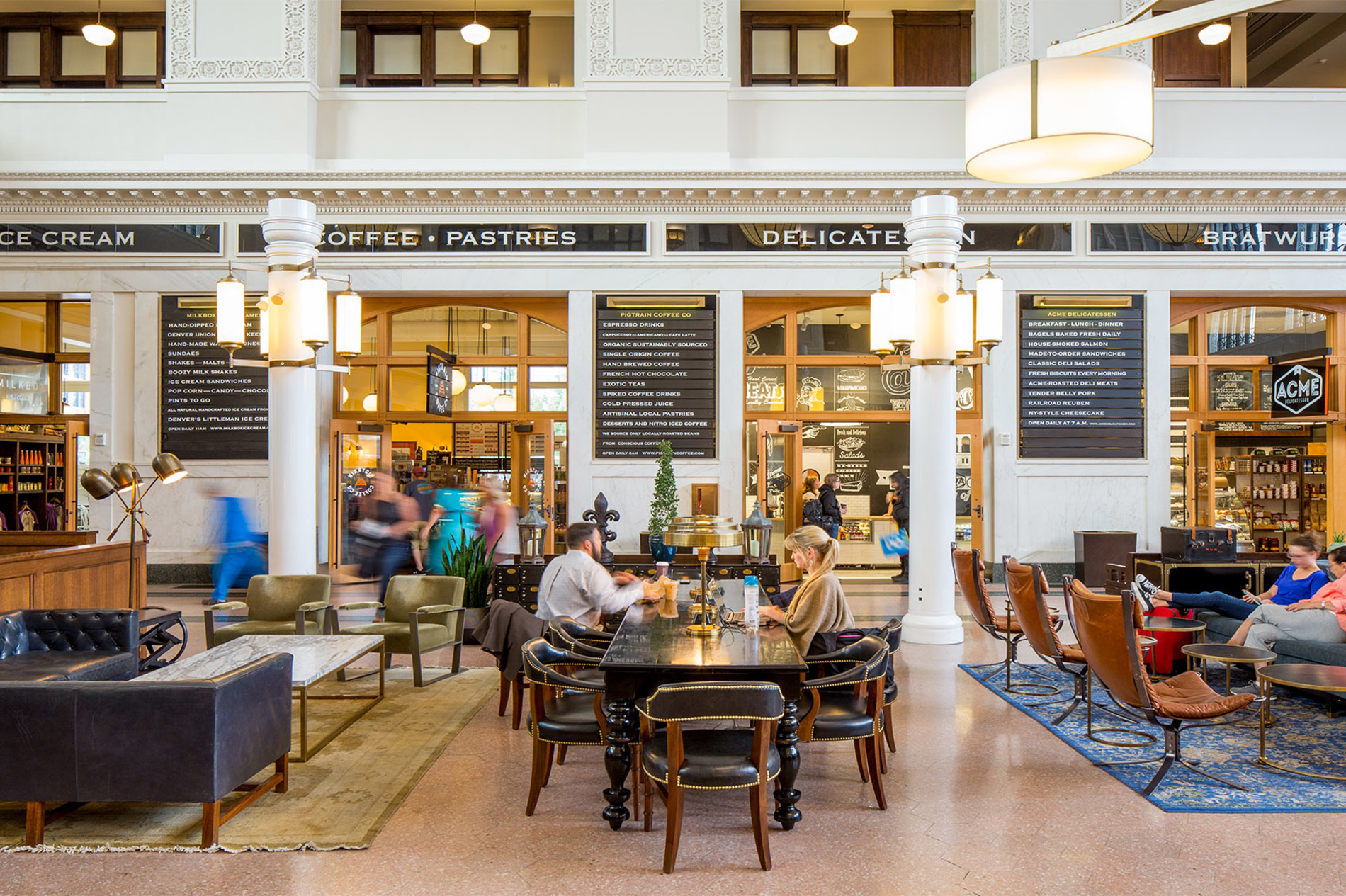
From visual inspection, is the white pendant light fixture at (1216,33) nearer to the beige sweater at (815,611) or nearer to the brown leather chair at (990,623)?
the brown leather chair at (990,623)

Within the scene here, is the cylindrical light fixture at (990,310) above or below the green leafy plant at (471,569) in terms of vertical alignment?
above

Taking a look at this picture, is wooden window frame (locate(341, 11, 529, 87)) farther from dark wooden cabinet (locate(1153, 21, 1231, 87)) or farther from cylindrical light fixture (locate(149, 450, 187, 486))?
dark wooden cabinet (locate(1153, 21, 1231, 87))

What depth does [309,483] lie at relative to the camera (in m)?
7.43

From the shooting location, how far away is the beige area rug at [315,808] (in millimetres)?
3523

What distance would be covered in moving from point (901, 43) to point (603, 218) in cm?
470

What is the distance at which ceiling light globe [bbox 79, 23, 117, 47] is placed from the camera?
1043 cm

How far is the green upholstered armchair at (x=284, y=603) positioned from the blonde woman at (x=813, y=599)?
11.5ft

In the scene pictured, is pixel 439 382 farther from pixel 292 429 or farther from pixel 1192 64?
pixel 1192 64

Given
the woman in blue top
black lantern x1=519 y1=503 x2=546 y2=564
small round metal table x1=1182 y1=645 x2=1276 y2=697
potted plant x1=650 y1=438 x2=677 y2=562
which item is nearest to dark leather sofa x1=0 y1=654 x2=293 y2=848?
black lantern x1=519 y1=503 x2=546 y2=564

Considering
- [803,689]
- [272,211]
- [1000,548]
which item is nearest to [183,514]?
[272,211]

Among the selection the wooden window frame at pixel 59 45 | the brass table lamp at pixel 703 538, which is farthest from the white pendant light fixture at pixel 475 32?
the brass table lamp at pixel 703 538

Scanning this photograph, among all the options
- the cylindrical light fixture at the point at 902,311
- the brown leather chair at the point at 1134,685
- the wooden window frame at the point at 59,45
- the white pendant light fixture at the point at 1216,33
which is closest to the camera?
the brown leather chair at the point at 1134,685

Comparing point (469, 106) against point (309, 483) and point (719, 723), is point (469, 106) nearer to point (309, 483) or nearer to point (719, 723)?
point (309, 483)

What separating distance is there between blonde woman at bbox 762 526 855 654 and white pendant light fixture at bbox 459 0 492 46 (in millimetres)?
8858
